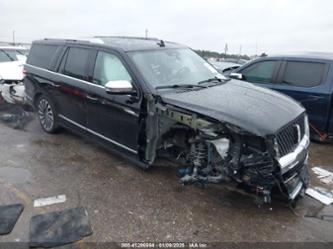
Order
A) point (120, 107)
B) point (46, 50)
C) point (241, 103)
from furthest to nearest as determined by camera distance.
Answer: point (46, 50), point (120, 107), point (241, 103)

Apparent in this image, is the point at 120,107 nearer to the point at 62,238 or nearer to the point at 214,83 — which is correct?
the point at 214,83

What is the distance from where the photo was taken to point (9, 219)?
11.2ft

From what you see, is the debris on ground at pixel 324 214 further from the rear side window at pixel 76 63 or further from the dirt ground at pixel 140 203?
the rear side window at pixel 76 63

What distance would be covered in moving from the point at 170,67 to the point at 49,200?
2.33 meters

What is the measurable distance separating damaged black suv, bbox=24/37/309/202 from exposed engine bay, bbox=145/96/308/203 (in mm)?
10

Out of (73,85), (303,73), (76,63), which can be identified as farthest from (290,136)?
(76,63)

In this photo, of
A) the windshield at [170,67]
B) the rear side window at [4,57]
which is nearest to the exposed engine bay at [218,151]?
the windshield at [170,67]

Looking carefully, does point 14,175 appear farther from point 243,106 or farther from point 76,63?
point 243,106

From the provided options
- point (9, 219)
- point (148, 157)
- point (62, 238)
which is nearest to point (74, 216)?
point (62, 238)

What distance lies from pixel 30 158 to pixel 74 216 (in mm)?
2022

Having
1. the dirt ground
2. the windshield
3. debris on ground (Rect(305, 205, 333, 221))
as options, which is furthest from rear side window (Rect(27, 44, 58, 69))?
debris on ground (Rect(305, 205, 333, 221))

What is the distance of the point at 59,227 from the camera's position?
10.8 feet

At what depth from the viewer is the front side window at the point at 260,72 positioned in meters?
6.27

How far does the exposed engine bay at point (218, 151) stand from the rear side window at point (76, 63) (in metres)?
1.64
